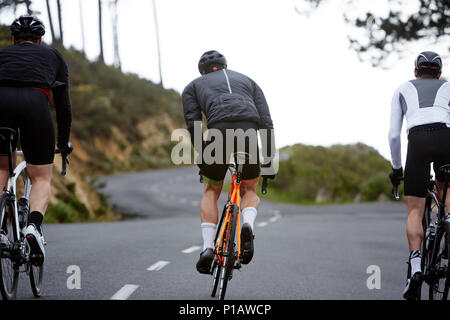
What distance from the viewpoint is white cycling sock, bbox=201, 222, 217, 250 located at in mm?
5574

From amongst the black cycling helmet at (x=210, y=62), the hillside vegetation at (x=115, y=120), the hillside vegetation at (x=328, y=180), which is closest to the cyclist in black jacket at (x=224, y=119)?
the black cycling helmet at (x=210, y=62)

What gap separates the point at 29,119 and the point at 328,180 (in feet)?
106

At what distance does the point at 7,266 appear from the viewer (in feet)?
16.2

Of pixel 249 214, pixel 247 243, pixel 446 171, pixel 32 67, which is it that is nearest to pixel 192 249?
pixel 249 214

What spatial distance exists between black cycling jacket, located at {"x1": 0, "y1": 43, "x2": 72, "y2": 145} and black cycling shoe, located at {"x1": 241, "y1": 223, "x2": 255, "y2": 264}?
1.94 m

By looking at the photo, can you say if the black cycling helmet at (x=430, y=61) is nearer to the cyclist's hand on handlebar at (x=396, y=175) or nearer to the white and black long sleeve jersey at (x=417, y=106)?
the white and black long sleeve jersey at (x=417, y=106)

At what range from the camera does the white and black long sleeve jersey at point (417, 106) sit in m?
5.25

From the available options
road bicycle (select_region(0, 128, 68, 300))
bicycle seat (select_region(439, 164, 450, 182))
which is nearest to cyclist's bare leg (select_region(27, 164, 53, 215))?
road bicycle (select_region(0, 128, 68, 300))

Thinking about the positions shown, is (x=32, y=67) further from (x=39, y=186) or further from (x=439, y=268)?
(x=439, y=268)

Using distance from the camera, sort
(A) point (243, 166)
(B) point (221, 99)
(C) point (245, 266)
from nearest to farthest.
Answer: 1. (B) point (221, 99)
2. (A) point (243, 166)
3. (C) point (245, 266)

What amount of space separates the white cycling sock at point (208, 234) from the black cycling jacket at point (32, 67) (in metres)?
1.74

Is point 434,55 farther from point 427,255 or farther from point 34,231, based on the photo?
point 34,231

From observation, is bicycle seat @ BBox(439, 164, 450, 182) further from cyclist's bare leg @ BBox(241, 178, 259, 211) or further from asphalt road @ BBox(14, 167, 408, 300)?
asphalt road @ BBox(14, 167, 408, 300)
